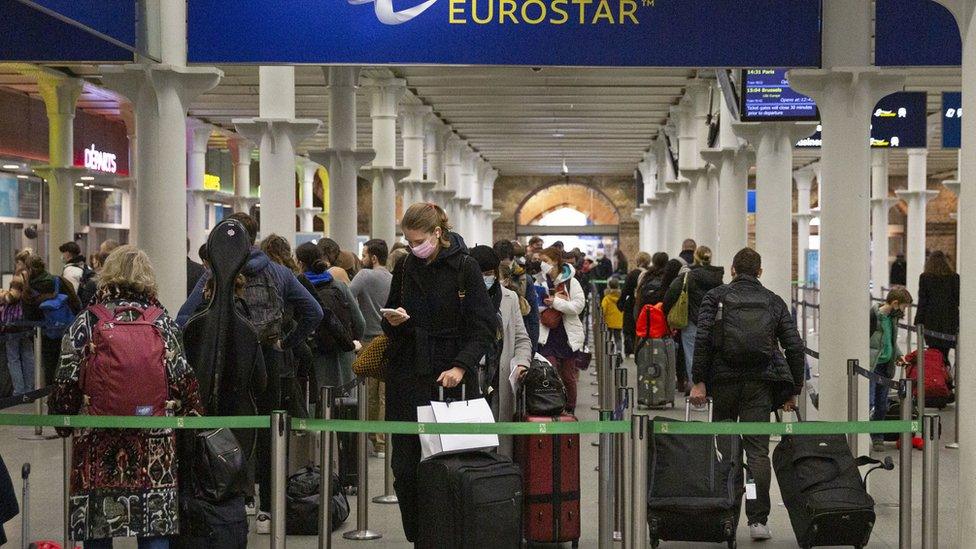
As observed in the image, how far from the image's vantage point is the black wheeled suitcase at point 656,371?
14422 millimetres

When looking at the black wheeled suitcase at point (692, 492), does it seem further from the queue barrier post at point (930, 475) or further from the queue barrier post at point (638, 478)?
the queue barrier post at point (930, 475)

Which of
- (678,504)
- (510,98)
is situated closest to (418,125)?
(510,98)

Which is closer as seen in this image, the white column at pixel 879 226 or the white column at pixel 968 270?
the white column at pixel 968 270

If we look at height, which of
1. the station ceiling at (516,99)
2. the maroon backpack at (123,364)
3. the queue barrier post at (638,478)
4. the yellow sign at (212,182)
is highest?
the station ceiling at (516,99)

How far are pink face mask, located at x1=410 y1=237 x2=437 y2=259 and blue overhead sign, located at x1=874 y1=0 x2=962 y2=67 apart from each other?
4.12 m

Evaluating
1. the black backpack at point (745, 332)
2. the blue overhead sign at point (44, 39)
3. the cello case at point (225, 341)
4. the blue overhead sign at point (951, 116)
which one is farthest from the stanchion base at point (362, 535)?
the blue overhead sign at point (951, 116)

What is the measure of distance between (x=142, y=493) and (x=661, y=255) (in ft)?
35.3

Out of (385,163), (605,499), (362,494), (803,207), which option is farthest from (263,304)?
(803,207)

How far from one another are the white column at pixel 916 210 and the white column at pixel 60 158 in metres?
20.9

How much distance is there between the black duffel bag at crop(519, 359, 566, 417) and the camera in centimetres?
758

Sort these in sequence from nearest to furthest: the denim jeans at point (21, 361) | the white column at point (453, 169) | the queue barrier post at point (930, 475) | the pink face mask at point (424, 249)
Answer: the queue barrier post at point (930, 475)
the pink face mask at point (424, 249)
the denim jeans at point (21, 361)
the white column at point (453, 169)

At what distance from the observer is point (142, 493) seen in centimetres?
543

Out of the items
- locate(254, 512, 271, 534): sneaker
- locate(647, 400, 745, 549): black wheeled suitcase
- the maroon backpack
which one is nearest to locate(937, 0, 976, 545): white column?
locate(647, 400, 745, 549): black wheeled suitcase

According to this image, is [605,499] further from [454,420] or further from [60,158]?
[60,158]
